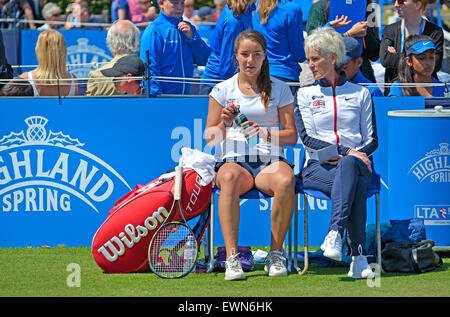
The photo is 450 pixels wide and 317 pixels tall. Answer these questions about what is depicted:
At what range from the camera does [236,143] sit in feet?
20.8

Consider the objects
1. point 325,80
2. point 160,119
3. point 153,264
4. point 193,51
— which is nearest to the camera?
point 153,264

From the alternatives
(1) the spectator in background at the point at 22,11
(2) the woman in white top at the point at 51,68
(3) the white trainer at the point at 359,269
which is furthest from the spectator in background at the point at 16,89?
(1) the spectator in background at the point at 22,11

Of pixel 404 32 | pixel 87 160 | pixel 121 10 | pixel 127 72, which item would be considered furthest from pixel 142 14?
pixel 87 160

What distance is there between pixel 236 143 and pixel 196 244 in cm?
79

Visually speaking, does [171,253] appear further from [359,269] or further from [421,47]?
[421,47]

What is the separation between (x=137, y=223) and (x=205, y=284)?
76 centimetres

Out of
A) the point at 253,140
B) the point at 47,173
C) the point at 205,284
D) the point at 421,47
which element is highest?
the point at 421,47

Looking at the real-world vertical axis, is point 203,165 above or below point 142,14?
below

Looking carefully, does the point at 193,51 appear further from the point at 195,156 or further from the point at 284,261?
the point at 284,261

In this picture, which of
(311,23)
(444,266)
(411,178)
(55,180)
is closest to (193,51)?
(311,23)

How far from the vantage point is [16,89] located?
24.8ft

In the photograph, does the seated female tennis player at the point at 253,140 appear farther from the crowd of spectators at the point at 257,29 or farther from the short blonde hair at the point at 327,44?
the crowd of spectators at the point at 257,29

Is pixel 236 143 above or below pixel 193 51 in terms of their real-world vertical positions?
below

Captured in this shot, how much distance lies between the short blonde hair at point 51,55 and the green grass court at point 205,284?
6.25 ft
